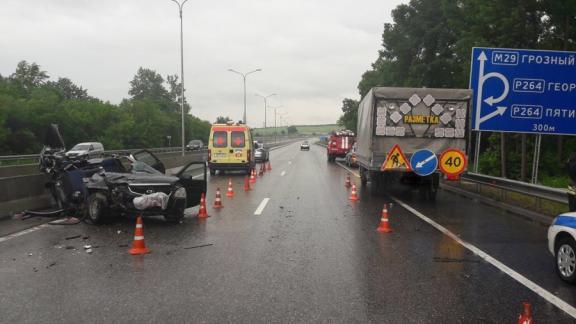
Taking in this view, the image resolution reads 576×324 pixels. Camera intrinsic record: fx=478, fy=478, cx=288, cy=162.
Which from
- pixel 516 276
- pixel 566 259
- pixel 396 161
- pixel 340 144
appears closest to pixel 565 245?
pixel 566 259

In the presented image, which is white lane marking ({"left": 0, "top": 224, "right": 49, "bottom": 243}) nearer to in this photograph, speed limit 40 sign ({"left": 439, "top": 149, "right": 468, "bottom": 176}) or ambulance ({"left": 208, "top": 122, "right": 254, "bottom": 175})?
speed limit 40 sign ({"left": 439, "top": 149, "right": 468, "bottom": 176})

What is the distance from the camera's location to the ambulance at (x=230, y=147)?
2309cm

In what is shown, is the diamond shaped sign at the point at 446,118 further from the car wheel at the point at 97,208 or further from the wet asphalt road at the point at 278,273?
the car wheel at the point at 97,208

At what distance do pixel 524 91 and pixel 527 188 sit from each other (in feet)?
11.2

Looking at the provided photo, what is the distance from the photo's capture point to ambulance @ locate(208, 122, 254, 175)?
23.1m

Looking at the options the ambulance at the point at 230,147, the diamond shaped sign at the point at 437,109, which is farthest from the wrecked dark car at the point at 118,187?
the ambulance at the point at 230,147

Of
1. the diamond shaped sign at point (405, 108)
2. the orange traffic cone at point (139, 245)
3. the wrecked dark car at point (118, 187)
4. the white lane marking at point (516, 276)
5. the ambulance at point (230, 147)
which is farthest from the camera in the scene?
the ambulance at point (230, 147)

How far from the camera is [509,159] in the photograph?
27219mm

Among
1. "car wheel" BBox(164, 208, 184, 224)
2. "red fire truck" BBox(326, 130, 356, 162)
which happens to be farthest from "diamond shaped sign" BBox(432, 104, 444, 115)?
"red fire truck" BBox(326, 130, 356, 162)

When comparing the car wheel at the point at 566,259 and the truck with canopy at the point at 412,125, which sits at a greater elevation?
the truck with canopy at the point at 412,125

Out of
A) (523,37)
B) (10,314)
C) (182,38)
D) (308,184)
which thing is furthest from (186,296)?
(182,38)

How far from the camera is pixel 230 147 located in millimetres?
23109

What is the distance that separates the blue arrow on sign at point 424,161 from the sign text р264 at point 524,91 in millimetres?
1766

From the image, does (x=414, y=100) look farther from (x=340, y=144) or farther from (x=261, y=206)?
(x=340, y=144)
